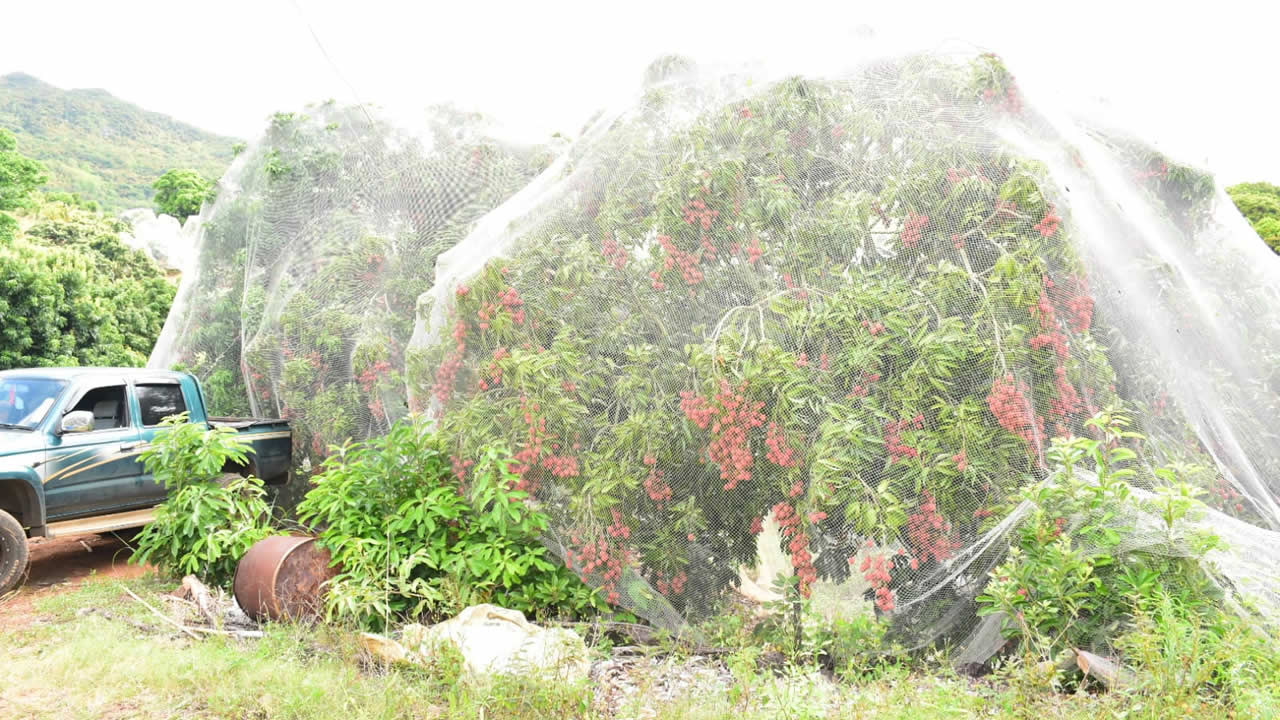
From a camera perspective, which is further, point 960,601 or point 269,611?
point 269,611

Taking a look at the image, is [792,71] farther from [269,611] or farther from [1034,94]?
[269,611]

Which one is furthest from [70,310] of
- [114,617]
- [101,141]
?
[101,141]

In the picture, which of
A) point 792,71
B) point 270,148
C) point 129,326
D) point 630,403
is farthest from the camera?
point 129,326

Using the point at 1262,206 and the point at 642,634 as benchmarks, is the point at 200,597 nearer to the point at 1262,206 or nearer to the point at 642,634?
the point at 642,634

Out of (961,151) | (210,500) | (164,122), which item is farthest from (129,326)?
(164,122)

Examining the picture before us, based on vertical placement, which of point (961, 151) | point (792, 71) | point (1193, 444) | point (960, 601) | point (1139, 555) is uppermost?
point (792, 71)

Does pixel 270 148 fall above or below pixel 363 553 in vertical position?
above

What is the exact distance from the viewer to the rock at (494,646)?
324cm

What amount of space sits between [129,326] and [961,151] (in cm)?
1546

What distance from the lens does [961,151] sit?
411 centimetres

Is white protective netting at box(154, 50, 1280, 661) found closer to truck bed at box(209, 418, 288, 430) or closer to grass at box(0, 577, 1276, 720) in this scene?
grass at box(0, 577, 1276, 720)

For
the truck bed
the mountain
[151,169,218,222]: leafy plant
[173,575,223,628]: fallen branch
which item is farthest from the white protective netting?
the mountain

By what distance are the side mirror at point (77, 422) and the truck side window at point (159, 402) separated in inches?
25.2

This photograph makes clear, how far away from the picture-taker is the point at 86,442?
5.68 m
